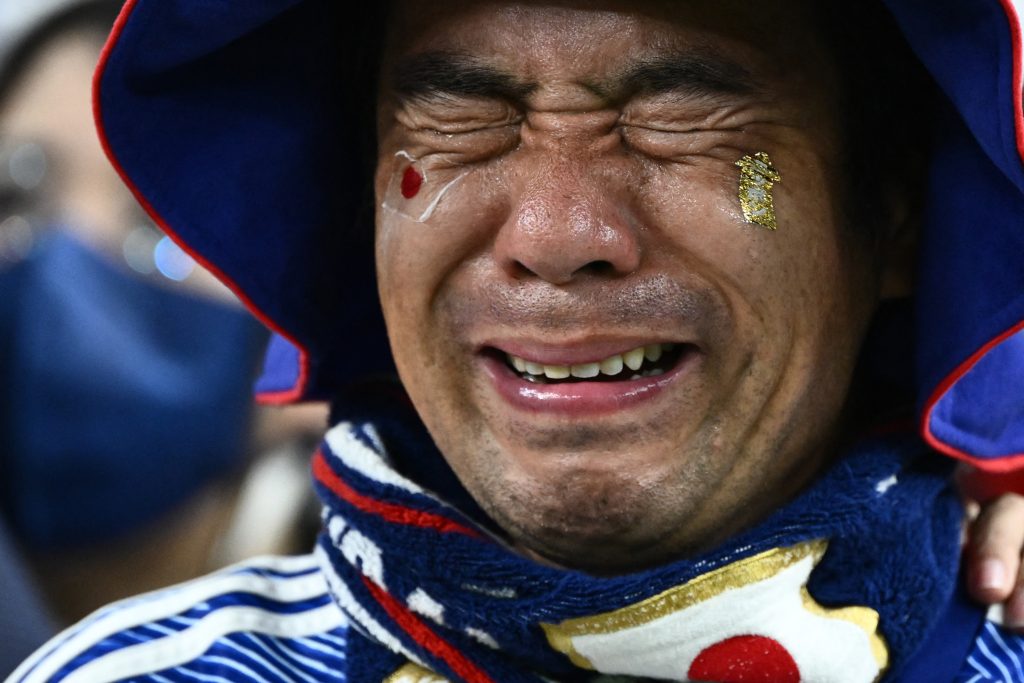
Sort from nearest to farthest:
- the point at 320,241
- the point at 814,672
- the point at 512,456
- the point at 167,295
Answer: the point at 814,672, the point at 512,456, the point at 320,241, the point at 167,295

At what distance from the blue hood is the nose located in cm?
40

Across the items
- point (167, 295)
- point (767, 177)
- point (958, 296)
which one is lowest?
point (167, 295)

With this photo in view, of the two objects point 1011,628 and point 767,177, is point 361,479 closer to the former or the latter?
point 767,177

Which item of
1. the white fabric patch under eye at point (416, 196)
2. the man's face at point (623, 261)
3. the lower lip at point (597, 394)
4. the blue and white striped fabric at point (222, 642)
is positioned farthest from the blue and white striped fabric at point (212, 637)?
the white fabric patch under eye at point (416, 196)

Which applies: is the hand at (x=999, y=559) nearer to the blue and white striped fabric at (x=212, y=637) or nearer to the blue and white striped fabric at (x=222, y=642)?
the blue and white striped fabric at (x=222, y=642)

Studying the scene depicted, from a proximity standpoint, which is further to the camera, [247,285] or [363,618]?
[247,285]

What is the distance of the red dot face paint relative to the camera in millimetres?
1920

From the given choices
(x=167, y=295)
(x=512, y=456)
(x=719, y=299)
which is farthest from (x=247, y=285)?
(x=167, y=295)

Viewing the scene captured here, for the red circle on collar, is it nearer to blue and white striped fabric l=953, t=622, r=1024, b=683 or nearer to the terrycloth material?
the terrycloth material

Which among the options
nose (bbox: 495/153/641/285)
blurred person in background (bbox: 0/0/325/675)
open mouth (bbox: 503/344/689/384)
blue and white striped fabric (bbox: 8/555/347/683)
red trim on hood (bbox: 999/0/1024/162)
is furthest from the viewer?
blurred person in background (bbox: 0/0/325/675)

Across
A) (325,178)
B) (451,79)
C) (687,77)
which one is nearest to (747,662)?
(687,77)

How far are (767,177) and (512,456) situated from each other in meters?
0.48

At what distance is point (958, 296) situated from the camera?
1824 millimetres

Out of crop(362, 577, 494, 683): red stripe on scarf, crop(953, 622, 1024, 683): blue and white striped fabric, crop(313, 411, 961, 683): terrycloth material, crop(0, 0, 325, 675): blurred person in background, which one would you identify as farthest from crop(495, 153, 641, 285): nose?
crop(0, 0, 325, 675): blurred person in background
